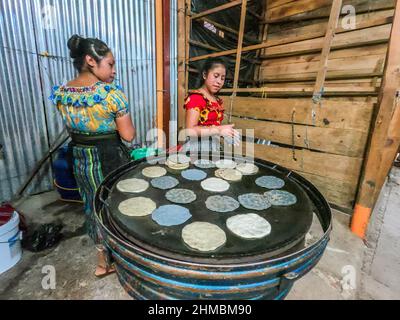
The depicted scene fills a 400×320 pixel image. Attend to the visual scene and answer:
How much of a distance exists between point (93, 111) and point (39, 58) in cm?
208

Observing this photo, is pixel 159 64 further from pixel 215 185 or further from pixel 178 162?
pixel 215 185

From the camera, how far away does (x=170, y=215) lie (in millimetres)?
1060

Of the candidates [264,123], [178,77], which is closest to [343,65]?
[264,123]

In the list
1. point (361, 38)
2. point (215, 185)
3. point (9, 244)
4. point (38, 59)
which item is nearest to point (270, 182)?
Result: point (215, 185)

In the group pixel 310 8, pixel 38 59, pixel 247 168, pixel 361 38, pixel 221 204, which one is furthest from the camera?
pixel 310 8

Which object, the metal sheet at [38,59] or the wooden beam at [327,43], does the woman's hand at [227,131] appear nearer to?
the wooden beam at [327,43]

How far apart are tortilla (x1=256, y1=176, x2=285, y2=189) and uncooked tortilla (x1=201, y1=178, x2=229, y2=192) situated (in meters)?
0.24

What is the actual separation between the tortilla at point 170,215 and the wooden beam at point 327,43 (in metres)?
2.01

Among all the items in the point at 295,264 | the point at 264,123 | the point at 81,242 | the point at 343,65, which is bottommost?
the point at 81,242

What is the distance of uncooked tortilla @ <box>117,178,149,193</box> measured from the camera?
4.16 ft

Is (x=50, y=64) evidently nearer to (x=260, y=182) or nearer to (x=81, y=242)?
(x=81, y=242)

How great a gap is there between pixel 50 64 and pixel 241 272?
3.46 m
